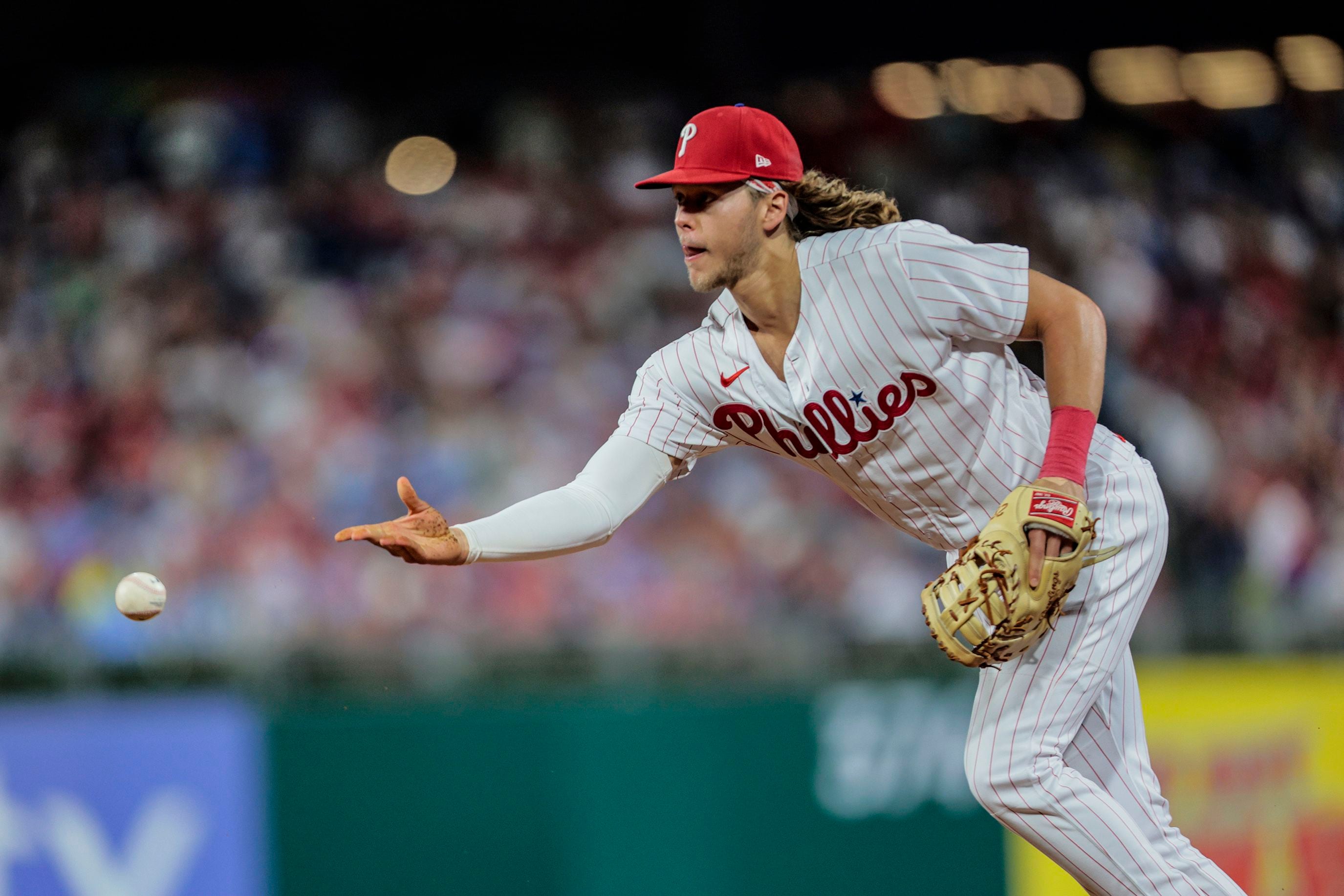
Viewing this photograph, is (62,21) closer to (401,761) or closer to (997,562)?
(401,761)

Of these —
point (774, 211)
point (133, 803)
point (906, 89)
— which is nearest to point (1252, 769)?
point (774, 211)

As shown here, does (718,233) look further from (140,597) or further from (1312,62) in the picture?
(1312,62)

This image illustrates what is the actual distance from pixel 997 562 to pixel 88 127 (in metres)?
7.84

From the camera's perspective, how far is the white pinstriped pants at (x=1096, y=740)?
2914 millimetres

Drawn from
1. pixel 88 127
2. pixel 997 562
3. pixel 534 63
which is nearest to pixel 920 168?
pixel 534 63

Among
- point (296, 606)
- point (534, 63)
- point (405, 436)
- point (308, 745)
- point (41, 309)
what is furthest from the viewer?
point (534, 63)

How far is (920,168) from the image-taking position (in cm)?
997

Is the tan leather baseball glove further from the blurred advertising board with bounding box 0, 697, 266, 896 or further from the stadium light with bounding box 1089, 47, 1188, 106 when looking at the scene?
the stadium light with bounding box 1089, 47, 1188, 106

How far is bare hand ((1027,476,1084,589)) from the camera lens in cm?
281

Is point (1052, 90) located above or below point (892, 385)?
above

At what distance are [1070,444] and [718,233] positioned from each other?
2.65ft

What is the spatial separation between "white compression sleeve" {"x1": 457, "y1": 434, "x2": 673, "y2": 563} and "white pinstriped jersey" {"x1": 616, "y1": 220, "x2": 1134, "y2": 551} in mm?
54

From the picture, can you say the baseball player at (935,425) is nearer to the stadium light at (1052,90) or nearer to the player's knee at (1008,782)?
the player's knee at (1008,782)

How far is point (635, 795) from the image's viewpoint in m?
4.98
